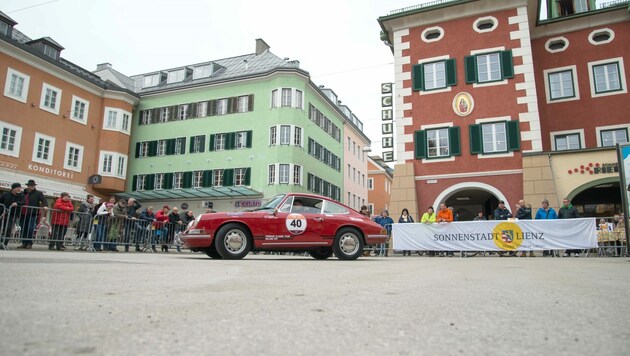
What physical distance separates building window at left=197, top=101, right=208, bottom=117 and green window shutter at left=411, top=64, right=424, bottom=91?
20.2m

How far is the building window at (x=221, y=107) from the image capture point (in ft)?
124

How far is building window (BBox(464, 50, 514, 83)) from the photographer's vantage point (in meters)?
22.0

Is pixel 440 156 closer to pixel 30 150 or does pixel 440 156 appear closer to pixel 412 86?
pixel 412 86

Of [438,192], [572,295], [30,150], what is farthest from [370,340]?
[30,150]

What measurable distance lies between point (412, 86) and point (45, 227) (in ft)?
58.4

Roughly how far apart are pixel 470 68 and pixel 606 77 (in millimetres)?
7009

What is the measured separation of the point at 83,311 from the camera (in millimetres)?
2600

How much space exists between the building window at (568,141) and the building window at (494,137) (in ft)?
14.3

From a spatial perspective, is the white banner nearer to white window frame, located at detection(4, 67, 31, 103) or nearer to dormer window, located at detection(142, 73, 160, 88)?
white window frame, located at detection(4, 67, 31, 103)

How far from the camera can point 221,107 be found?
37.9 m

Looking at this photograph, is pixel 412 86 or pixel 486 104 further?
pixel 412 86

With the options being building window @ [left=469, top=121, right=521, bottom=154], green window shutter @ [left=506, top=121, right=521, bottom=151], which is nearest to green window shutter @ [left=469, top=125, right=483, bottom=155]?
building window @ [left=469, top=121, right=521, bottom=154]

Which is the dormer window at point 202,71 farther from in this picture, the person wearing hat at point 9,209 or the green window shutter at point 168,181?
the person wearing hat at point 9,209

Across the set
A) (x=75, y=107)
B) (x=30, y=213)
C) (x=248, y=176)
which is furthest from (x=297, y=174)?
(x=30, y=213)
